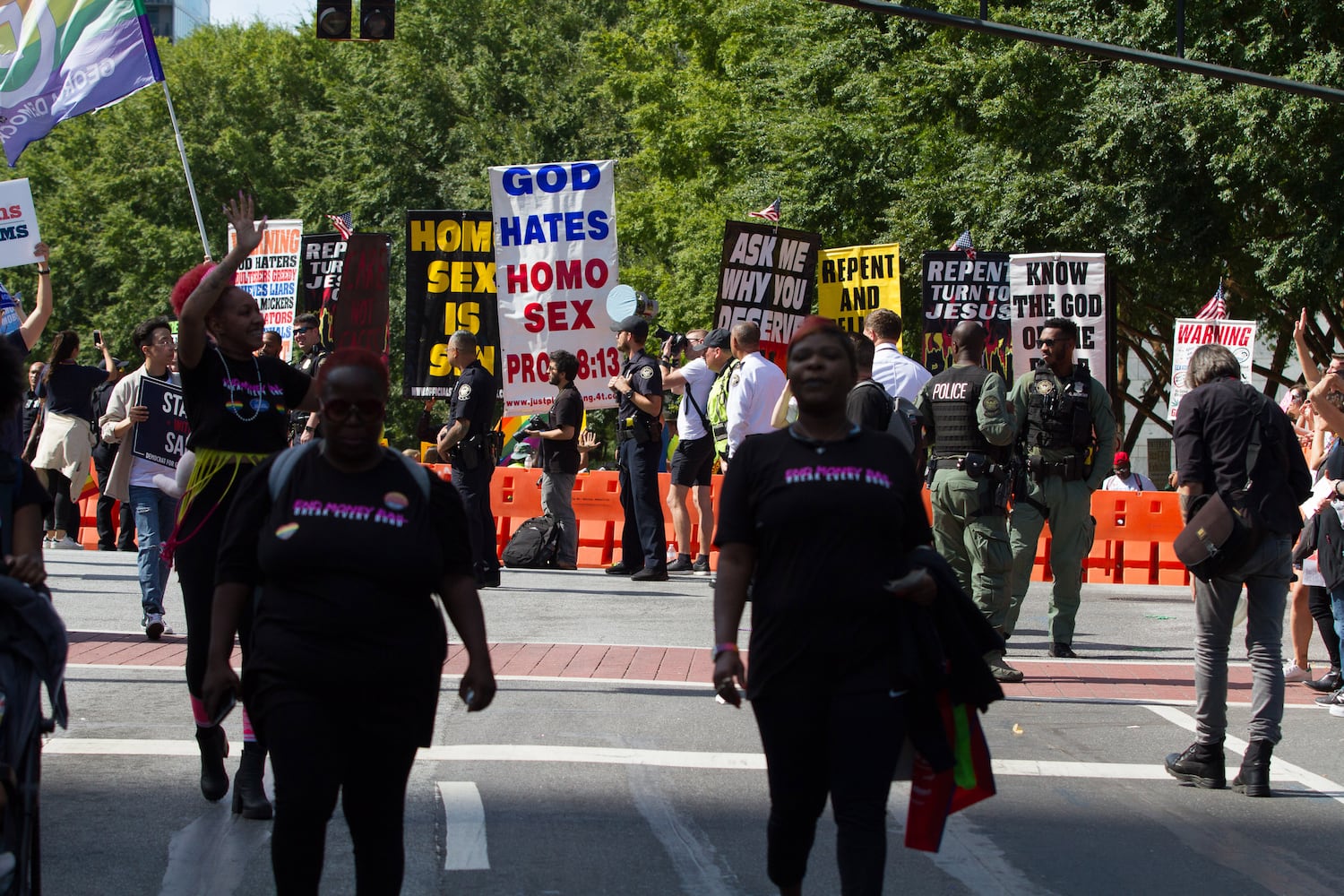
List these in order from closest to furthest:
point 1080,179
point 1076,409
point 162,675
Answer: point 162,675 → point 1076,409 → point 1080,179

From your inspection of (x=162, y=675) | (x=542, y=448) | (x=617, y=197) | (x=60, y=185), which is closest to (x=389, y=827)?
(x=162, y=675)

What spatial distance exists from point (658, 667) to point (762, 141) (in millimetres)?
22733

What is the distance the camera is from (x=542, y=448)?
14672 millimetres

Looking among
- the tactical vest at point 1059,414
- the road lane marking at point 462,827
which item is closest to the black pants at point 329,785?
the road lane marking at point 462,827

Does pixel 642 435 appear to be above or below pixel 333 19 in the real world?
below

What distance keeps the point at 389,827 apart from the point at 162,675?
17.2 feet

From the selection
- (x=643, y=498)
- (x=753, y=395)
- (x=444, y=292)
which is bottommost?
(x=643, y=498)

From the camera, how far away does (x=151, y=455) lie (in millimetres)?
9711

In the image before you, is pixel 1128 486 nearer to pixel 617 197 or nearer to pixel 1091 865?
pixel 1091 865

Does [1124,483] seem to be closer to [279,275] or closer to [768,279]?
[768,279]

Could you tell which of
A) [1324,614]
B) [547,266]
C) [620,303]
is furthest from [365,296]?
[1324,614]

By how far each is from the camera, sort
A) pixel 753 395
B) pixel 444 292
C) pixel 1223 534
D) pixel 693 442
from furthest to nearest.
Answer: pixel 444 292 → pixel 693 442 → pixel 753 395 → pixel 1223 534

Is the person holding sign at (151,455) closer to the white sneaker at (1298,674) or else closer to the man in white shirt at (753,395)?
the man in white shirt at (753,395)

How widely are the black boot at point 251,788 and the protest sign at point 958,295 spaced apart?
13.1 meters
